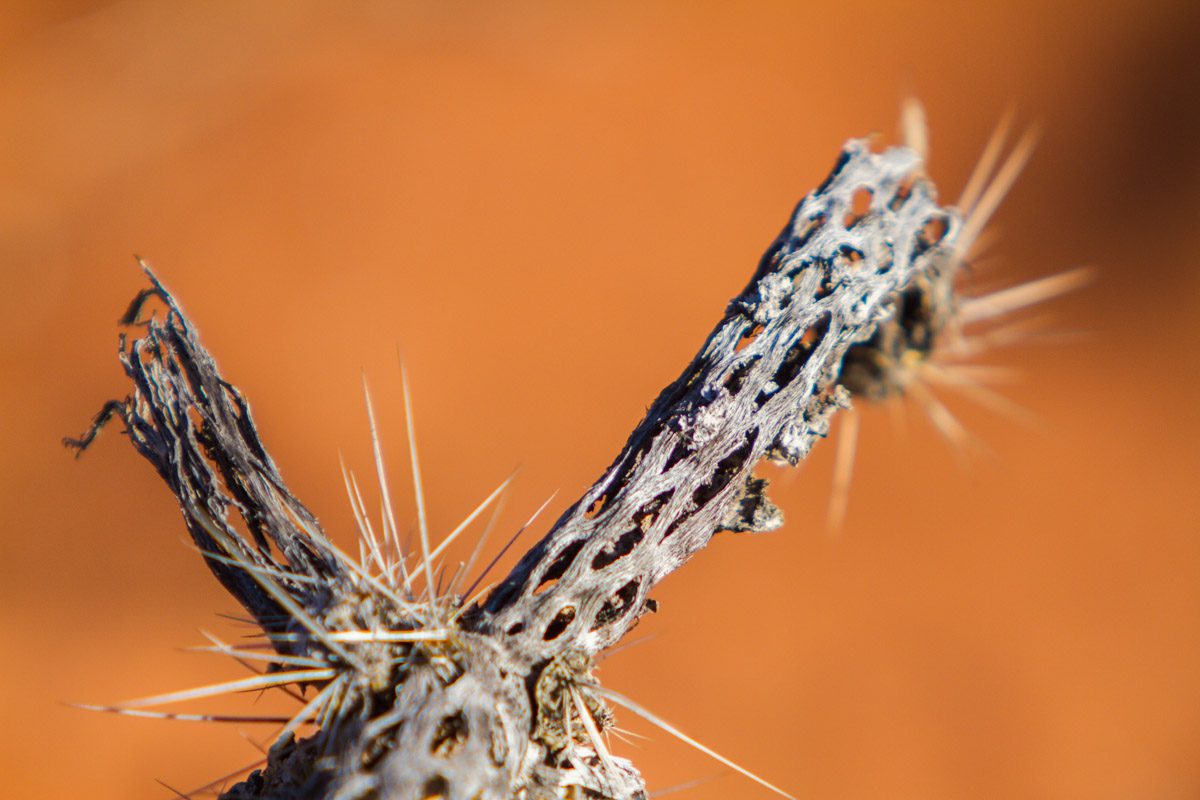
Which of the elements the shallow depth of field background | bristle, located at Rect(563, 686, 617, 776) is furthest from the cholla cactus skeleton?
the shallow depth of field background

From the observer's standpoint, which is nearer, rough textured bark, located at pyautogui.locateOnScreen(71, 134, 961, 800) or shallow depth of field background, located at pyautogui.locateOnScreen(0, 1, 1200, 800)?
rough textured bark, located at pyautogui.locateOnScreen(71, 134, 961, 800)

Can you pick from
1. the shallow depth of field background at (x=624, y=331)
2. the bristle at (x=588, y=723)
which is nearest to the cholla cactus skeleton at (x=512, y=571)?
the bristle at (x=588, y=723)

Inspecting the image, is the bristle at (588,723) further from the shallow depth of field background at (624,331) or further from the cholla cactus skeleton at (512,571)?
the shallow depth of field background at (624,331)

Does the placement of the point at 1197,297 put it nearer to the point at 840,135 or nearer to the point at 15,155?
the point at 840,135

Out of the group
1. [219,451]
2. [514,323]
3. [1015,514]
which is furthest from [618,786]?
[1015,514]

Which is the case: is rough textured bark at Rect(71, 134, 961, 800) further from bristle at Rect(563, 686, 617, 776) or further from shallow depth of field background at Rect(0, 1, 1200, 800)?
shallow depth of field background at Rect(0, 1, 1200, 800)

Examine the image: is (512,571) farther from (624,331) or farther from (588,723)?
(624,331)
